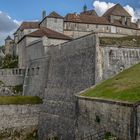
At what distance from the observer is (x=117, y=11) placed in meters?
73.4

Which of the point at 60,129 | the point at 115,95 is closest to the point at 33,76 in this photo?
the point at 60,129

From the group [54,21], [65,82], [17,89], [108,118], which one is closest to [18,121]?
[65,82]

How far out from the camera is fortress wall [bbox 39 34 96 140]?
33156 millimetres

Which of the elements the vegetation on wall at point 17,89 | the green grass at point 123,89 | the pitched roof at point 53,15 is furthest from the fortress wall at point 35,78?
the green grass at point 123,89

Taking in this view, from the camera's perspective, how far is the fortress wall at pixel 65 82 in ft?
109

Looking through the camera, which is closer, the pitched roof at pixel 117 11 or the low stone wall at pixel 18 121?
the low stone wall at pixel 18 121

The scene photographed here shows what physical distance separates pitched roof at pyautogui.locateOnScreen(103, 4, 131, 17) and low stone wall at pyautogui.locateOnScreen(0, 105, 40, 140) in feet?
117

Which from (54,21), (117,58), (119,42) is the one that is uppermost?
(54,21)

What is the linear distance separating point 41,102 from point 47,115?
99.5 inches

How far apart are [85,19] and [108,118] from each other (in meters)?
47.4

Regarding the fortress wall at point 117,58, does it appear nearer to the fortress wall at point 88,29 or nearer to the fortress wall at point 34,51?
the fortress wall at point 34,51

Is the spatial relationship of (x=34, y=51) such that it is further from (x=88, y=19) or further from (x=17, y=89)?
(x=88, y=19)

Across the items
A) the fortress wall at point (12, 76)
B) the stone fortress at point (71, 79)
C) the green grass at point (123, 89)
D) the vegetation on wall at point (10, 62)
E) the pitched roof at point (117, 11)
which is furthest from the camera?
the pitched roof at point (117, 11)

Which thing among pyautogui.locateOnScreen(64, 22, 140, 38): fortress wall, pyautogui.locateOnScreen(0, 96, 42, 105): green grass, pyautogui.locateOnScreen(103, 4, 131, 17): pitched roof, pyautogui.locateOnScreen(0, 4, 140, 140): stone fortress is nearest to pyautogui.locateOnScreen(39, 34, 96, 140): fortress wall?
pyautogui.locateOnScreen(0, 4, 140, 140): stone fortress
